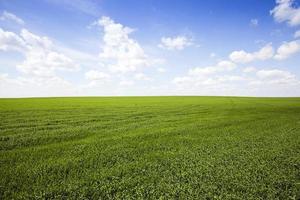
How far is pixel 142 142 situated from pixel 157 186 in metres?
6.34

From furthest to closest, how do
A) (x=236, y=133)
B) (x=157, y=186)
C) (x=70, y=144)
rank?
1. (x=236, y=133)
2. (x=70, y=144)
3. (x=157, y=186)

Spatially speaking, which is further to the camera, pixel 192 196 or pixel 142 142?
pixel 142 142

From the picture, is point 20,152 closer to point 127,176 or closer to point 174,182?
point 127,176

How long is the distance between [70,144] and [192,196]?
9.15m

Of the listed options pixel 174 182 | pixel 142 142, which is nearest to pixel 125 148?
pixel 142 142

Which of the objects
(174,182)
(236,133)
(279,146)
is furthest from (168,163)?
(236,133)

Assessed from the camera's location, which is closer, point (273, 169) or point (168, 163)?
point (273, 169)

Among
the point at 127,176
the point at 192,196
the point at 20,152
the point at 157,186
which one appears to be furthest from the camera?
the point at 20,152

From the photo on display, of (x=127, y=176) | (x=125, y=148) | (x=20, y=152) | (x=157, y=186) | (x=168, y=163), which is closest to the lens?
(x=157, y=186)

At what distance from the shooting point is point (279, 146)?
13.5 m

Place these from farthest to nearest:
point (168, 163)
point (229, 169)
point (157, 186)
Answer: point (168, 163) → point (229, 169) → point (157, 186)

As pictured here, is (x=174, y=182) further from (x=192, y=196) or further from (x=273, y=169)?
(x=273, y=169)

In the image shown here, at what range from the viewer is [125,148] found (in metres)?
12.8

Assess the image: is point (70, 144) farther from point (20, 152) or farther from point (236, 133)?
point (236, 133)
